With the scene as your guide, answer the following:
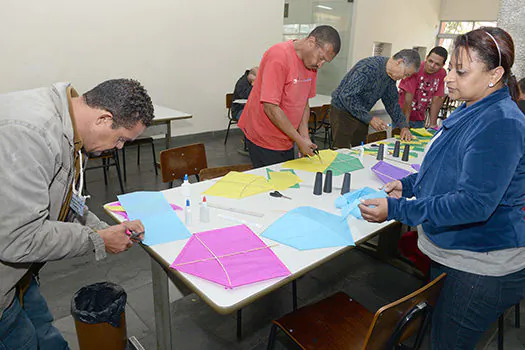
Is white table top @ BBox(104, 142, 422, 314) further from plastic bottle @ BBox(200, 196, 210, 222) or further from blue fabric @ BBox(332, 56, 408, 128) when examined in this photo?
blue fabric @ BBox(332, 56, 408, 128)

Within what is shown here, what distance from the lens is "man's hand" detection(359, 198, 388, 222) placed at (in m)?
1.31

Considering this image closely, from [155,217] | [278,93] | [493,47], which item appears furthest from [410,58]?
→ [155,217]

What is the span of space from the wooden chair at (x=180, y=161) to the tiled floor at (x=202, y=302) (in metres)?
0.73

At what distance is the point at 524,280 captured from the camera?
1.27 m

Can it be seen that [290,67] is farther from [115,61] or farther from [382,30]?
[382,30]

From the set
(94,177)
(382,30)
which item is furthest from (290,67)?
(382,30)

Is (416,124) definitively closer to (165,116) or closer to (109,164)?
(165,116)

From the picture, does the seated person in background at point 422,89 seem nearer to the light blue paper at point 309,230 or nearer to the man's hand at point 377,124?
the man's hand at point 377,124

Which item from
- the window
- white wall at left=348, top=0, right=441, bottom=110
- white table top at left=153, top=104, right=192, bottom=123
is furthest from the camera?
the window

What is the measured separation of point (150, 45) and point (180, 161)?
3512 millimetres

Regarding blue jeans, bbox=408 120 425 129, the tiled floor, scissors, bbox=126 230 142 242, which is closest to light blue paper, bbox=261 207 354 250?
scissors, bbox=126 230 142 242

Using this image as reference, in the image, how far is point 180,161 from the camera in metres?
2.51

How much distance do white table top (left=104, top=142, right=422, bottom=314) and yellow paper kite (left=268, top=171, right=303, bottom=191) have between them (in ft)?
0.16

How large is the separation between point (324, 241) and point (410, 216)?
1.22 feet
